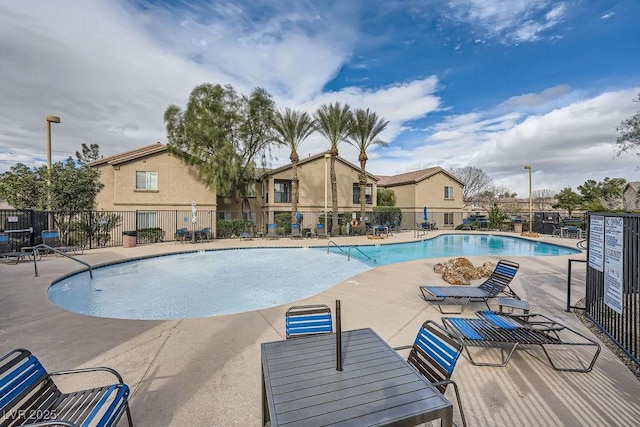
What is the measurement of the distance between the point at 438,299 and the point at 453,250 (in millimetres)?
11753

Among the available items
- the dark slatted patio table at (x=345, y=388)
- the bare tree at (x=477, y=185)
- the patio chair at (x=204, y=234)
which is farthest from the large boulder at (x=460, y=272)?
the bare tree at (x=477, y=185)

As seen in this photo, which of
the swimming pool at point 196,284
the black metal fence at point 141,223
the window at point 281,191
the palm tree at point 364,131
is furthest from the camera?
the window at point 281,191

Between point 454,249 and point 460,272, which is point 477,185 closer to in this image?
point 454,249

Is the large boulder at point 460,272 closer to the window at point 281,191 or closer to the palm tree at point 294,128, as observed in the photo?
the palm tree at point 294,128

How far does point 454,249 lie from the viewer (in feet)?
55.5

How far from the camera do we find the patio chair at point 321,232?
19777 millimetres

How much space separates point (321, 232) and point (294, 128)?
7.95 meters

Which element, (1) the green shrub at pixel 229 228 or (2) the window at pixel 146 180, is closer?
(2) the window at pixel 146 180

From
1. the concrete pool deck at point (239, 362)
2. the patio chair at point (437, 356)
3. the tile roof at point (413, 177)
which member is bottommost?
the concrete pool deck at point (239, 362)

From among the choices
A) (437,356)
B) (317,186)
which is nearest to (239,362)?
(437,356)

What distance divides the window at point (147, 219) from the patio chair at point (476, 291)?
18796 millimetres

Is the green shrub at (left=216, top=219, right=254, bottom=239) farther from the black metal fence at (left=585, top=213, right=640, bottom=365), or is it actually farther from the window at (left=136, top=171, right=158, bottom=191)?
the black metal fence at (left=585, top=213, right=640, bottom=365)

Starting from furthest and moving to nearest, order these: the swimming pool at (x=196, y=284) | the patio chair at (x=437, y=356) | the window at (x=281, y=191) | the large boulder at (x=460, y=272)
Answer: the window at (x=281, y=191) < the large boulder at (x=460, y=272) < the swimming pool at (x=196, y=284) < the patio chair at (x=437, y=356)

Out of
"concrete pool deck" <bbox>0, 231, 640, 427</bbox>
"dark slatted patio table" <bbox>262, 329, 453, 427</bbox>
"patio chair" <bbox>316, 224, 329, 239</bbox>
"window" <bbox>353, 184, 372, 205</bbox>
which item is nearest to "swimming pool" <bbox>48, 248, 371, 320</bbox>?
"concrete pool deck" <bbox>0, 231, 640, 427</bbox>
